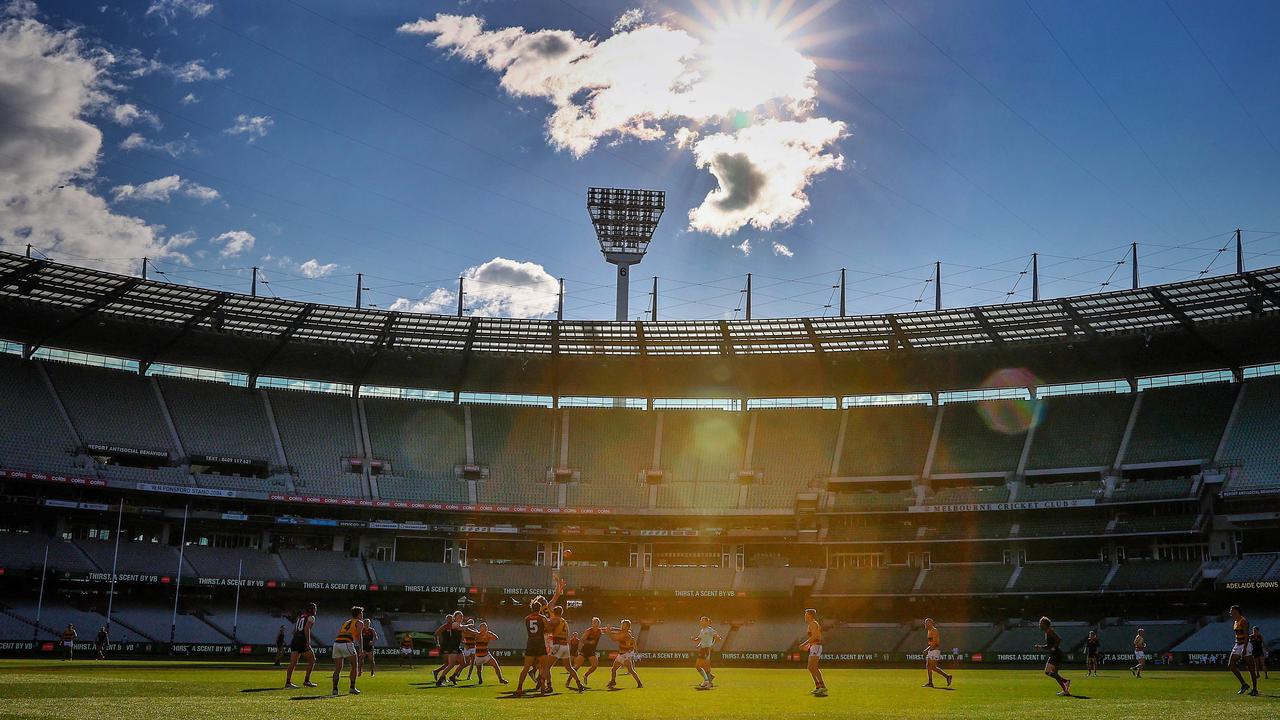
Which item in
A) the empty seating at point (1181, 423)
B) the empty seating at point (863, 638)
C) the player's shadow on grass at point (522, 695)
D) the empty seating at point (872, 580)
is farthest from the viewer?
the empty seating at point (872, 580)

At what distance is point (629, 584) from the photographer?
69.4 metres

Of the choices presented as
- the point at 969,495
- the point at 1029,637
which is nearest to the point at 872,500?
the point at 969,495

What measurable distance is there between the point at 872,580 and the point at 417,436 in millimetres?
32590

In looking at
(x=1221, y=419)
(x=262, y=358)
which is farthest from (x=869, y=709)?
(x=262, y=358)

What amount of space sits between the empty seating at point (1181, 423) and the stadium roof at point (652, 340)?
1795 millimetres

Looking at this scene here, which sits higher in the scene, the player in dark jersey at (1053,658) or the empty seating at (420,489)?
the empty seating at (420,489)

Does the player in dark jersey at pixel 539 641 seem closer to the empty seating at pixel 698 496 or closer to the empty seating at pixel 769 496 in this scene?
the empty seating at pixel 698 496

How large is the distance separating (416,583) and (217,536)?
42.7 feet

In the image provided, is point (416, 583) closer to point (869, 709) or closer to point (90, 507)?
point (90, 507)

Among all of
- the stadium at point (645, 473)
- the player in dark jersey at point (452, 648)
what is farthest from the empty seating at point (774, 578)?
the player in dark jersey at point (452, 648)

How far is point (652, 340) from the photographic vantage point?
70688 millimetres

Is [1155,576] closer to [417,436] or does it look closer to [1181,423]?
[1181,423]

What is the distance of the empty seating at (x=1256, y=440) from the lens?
60.2 meters

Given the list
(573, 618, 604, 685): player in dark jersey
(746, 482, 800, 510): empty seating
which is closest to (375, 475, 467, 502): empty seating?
(746, 482, 800, 510): empty seating
